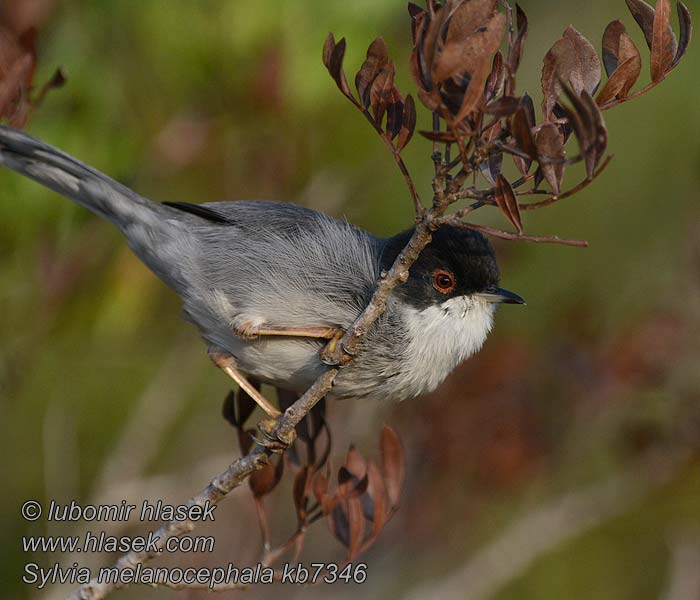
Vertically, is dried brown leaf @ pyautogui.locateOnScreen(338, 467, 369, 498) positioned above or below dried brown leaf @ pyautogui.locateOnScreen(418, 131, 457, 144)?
below

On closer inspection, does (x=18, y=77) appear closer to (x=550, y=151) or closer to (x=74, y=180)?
(x=74, y=180)

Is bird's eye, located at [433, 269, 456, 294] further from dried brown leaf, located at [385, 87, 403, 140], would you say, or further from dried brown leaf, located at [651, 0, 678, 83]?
dried brown leaf, located at [651, 0, 678, 83]

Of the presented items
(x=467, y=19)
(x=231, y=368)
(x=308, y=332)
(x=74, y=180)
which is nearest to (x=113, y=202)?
(x=74, y=180)

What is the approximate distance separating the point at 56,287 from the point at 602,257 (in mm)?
4394

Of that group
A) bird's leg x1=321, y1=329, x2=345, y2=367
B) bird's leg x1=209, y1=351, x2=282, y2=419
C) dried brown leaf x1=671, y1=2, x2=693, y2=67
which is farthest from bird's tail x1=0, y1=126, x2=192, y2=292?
dried brown leaf x1=671, y1=2, x2=693, y2=67

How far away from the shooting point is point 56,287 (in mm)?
4059

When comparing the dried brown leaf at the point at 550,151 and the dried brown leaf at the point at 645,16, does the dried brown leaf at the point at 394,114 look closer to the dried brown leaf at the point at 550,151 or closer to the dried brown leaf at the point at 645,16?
the dried brown leaf at the point at 550,151

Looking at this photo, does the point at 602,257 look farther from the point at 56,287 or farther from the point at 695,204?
the point at 56,287

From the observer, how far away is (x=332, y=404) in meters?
5.26

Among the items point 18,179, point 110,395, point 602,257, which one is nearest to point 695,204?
point 602,257

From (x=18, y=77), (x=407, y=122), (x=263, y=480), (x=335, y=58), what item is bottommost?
(x=263, y=480)

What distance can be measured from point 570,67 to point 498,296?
1.30 meters

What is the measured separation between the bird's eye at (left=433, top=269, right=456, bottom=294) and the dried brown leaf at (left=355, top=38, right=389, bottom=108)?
3.73 ft

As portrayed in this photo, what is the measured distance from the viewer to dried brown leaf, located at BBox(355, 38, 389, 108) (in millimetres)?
2295
